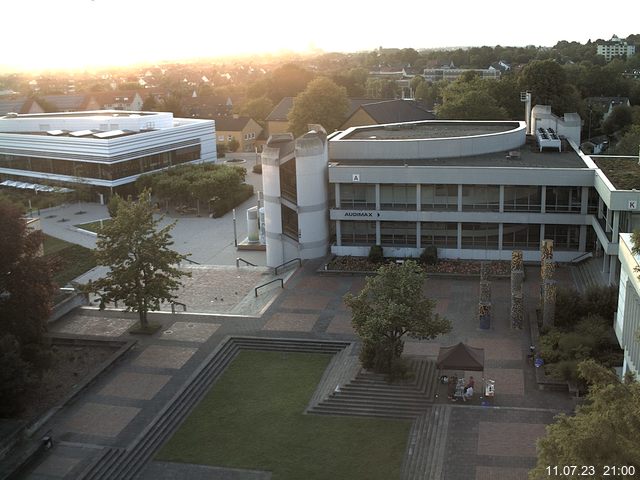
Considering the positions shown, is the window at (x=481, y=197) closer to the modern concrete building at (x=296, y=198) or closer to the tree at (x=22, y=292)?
the modern concrete building at (x=296, y=198)

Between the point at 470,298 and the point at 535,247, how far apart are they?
301 inches

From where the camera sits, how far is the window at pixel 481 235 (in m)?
41.7

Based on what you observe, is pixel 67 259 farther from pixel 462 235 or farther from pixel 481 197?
pixel 481 197

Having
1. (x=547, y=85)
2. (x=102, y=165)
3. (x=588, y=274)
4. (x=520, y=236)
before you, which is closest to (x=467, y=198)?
(x=520, y=236)

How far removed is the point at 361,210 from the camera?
42750 millimetres

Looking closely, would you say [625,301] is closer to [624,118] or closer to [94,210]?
[94,210]

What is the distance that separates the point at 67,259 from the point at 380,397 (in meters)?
28.5

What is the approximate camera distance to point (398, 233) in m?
42.9

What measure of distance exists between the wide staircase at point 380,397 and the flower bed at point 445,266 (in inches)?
511

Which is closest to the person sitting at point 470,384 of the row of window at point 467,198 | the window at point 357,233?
the row of window at point 467,198

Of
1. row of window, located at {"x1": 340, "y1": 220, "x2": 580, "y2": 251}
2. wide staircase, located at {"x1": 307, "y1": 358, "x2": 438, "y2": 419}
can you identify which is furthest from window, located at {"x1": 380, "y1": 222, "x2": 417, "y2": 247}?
wide staircase, located at {"x1": 307, "y1": 358, "x2": 438, "y2": 419}

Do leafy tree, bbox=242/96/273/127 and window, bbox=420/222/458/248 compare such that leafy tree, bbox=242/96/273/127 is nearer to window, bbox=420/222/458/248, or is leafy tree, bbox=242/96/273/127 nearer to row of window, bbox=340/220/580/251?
row of window, bbox=340/220/580/251

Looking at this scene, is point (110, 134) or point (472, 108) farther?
point (472, 108)

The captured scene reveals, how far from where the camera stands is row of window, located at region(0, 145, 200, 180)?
65.8m
